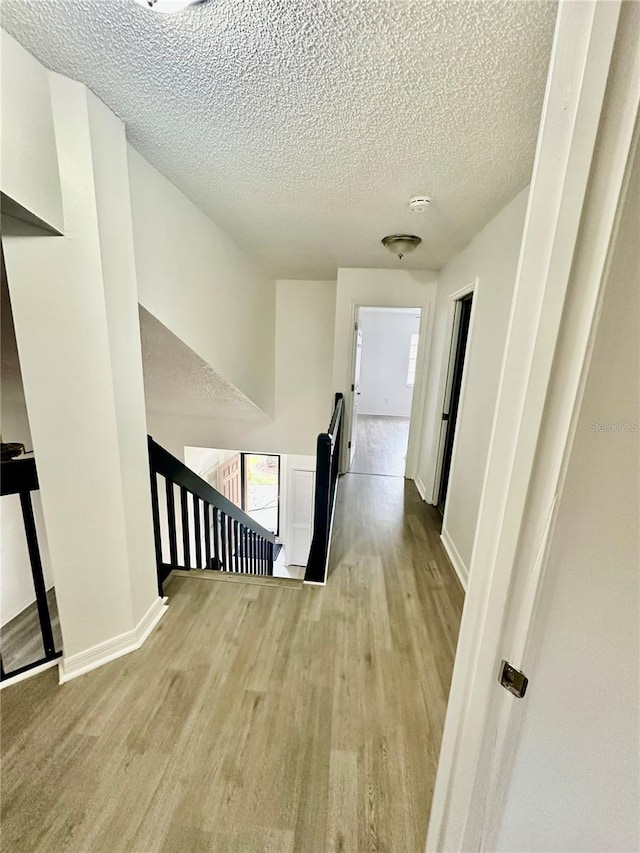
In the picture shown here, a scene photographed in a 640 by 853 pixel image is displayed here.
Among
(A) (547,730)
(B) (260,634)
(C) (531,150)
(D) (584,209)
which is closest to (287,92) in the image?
(C) (531,150)

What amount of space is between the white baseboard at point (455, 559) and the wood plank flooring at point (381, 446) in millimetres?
1501

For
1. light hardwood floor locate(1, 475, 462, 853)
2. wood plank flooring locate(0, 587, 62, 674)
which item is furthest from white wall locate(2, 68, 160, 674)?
wood plank flooring locate(0, 587, 62, 674)

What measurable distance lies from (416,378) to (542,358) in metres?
3.33

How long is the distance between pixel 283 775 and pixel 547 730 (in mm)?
1071

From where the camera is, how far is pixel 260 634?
6.21 feet

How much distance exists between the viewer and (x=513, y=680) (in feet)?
2.26

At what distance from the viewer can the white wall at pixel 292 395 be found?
4555 mm

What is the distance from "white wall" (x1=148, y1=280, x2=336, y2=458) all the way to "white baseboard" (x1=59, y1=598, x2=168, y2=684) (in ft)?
10.2

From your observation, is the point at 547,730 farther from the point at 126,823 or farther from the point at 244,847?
the point at 126,823

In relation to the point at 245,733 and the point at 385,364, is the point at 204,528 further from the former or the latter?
the point at 385,364

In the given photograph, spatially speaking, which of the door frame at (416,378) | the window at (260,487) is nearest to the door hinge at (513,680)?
the door frame at (416,378)

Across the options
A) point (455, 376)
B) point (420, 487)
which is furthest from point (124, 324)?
point (420, 487)

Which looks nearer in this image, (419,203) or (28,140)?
(28,140)

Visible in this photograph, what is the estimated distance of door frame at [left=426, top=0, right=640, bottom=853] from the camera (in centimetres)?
49
